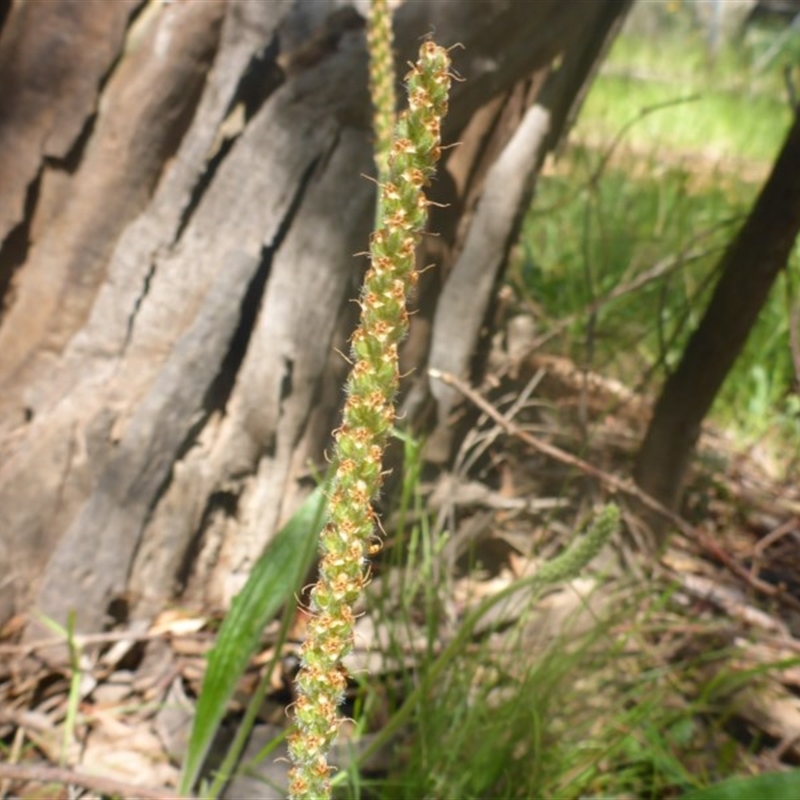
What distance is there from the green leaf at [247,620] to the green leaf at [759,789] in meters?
0.62

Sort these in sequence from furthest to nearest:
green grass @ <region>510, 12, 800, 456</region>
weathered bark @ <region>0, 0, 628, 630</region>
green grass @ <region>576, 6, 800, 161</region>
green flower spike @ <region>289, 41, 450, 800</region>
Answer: green grass @ <region>576, 6, 800, 161</region> → green grass @ <region>510, 12, 800, 456</region> → weathered bark @ <region>0, 0, 628, 630</region> → green flower spike @ <region>289, 41, 450, 800</region>

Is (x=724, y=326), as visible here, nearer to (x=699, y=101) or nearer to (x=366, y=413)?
(x=366, y=413)

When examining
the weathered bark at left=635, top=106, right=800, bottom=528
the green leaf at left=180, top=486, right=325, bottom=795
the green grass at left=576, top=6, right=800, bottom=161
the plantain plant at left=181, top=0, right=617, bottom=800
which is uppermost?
the green grass at left=576, top=6, right=800, bottom=161

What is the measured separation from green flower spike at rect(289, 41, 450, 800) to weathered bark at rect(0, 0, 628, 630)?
1.08 meters

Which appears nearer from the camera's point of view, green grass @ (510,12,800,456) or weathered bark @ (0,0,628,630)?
weathered bark @ (0,0,628,630)

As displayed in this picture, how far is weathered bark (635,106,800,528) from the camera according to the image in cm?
177

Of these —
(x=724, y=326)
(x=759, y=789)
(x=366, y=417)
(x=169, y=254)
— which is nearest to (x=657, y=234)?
(x=724, y=326)

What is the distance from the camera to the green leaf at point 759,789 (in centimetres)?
106

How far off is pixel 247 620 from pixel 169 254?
2.21 ft

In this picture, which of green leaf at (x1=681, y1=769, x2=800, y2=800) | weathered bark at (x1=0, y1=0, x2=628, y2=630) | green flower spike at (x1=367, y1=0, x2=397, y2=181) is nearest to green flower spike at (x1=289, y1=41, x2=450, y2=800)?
green leaf at (x1=681, y1=769, x2=800, y2=800)

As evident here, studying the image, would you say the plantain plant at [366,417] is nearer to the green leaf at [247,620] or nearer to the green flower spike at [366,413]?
the green flower spike at [366,413]

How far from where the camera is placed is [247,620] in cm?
151

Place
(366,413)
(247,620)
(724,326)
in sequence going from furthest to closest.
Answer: (724,326) < (247,620) < (366,413)

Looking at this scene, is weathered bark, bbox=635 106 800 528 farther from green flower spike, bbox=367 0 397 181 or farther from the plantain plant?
the plantain plant
